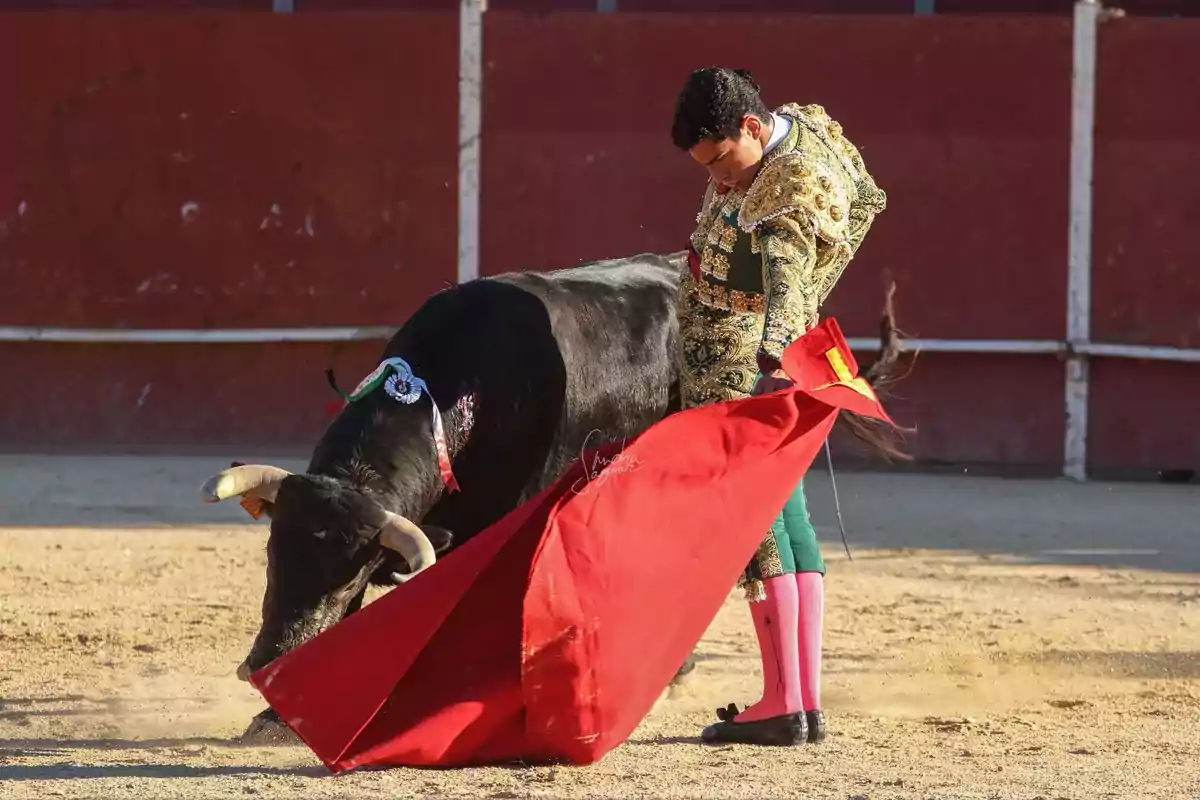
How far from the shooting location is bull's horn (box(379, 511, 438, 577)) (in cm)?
286

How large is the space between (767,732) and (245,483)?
0.88m

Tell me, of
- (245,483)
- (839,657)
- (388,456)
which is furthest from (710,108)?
(839,657)

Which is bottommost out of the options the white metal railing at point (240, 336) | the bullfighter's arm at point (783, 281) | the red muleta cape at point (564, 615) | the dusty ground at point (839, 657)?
the dusty ground at point (839, 657)

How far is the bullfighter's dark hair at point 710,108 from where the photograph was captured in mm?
2787

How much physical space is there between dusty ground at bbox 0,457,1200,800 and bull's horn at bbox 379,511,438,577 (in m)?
0.33

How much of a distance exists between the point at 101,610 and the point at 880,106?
3.27 meters

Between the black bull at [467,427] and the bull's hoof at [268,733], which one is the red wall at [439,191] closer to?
the black bull at [467,427]

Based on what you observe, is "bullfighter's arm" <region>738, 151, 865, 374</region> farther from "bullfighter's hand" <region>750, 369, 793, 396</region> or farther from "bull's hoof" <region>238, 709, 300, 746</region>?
"bull's hoof" <region>238, 709, 300, 746</region>

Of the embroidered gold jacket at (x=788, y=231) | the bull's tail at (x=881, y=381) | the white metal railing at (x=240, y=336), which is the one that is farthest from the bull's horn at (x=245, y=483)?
the white metal railing at (x=240, y=336)

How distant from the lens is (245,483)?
2996 mm

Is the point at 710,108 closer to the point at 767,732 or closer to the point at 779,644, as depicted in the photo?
the point at 779,644

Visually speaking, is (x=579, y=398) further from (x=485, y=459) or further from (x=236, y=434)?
(x=236, y=434)

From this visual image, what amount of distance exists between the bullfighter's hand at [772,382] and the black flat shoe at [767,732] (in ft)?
1.66

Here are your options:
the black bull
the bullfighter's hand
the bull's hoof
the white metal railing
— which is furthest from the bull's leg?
the white metal railing
